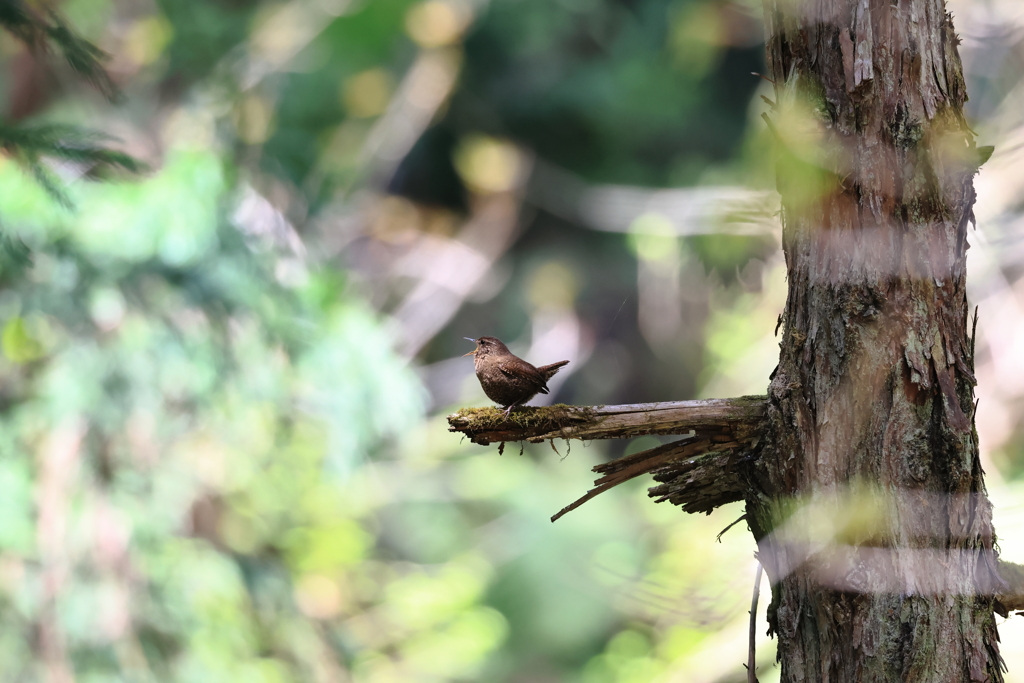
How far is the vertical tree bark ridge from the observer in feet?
4.52

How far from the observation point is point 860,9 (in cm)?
143

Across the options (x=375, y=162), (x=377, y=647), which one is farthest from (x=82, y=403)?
(x=375, y=162)

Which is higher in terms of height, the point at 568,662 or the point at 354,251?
the point at 354,251

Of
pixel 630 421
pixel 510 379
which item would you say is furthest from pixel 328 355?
pixel 630 421

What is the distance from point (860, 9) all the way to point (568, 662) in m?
7.28

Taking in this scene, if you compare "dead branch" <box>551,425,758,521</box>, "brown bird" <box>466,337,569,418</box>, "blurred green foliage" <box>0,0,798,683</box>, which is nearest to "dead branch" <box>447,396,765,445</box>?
"dead branch" <box>551,425,758,521</box>

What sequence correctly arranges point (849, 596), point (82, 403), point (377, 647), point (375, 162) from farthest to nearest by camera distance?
point (375, 162) < point (377, 647) < point (82, 403) < point (849, 596)

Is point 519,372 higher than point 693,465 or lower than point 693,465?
higher

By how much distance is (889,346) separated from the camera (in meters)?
1.42

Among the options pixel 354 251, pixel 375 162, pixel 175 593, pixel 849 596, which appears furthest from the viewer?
pixel 354 251

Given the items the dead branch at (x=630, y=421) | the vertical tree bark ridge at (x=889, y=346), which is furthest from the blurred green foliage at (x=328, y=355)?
the vertical tree bark ridge at (x=889, y=346)

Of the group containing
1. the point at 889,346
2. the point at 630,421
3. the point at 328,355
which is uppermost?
the point at 889,346

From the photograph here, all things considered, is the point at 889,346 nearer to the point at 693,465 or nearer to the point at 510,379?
the point at 693,465

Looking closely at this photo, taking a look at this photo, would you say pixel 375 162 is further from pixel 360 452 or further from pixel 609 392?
pixel 360 452
